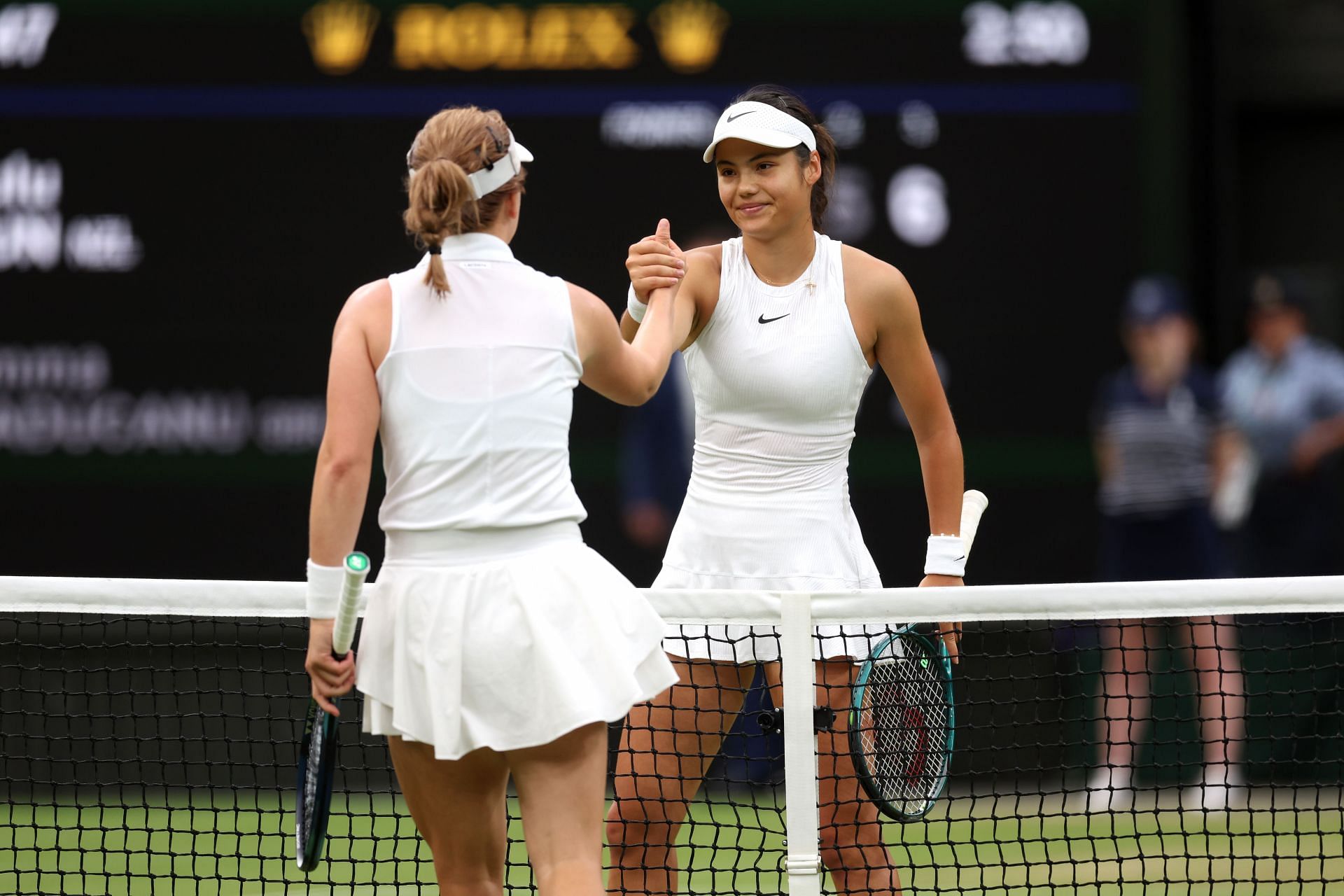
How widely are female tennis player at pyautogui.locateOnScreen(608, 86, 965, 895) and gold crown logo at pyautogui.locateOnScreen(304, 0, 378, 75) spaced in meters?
3.48

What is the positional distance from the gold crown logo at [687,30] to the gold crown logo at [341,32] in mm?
1042

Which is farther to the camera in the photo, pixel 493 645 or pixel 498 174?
pixel 498 174

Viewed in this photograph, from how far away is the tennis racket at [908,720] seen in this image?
3.63 metres

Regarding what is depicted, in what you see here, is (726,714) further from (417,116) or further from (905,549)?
(417,116)

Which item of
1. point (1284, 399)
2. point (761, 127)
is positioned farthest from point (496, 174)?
point (1284, 399)

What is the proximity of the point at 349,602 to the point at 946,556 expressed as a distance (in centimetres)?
141

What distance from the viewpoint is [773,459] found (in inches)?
147

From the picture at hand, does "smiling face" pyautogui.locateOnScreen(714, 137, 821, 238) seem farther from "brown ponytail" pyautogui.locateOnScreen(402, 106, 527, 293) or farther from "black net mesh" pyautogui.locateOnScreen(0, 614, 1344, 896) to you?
"black net mesh" pyautogui.locateOnScreen(0, 614, 1344, 896)

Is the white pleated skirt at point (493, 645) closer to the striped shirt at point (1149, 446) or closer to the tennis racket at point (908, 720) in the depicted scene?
the tennis racket at point (908, 720)

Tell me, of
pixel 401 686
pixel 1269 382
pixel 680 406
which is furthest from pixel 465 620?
pixel 1269 382

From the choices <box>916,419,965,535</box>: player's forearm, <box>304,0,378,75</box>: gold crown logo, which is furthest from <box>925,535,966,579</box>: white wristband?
<box>304,0,378,75</box>: gold crown logo

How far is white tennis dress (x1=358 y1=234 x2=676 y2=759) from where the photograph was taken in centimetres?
292

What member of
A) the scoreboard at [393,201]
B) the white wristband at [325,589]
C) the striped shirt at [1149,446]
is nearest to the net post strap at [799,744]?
the white wristband at [325,589]

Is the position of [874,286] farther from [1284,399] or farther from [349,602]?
[1284,399]
